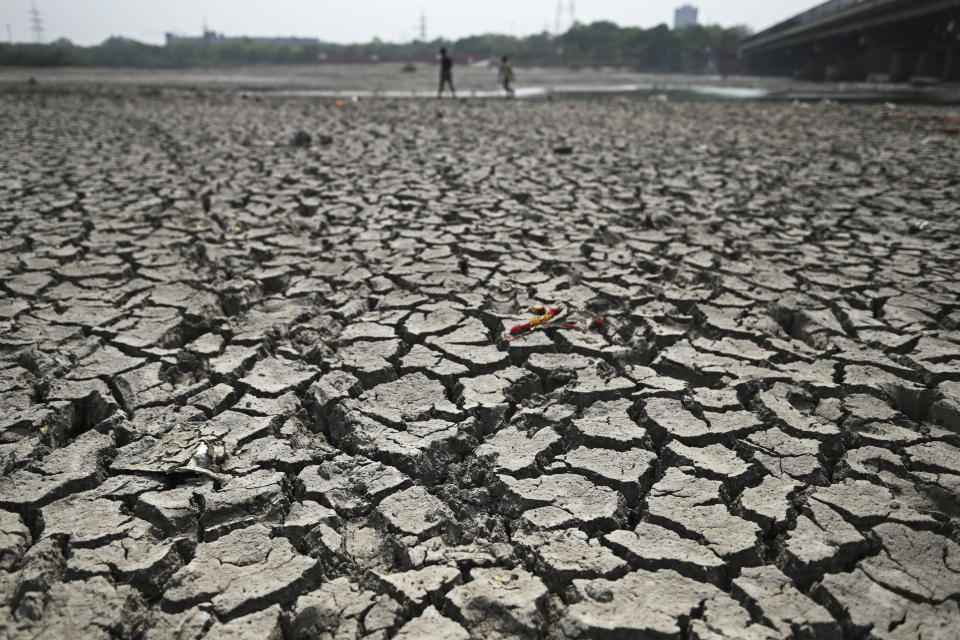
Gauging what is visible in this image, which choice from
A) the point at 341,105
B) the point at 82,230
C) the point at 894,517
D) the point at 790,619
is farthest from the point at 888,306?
the point at 341,105

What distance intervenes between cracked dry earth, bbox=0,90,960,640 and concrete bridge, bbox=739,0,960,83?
21293mm

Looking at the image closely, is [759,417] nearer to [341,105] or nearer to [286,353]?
[286,353]

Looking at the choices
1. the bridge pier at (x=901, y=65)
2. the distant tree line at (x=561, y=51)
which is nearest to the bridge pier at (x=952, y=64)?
the bridge pier at (x=901, y=65)

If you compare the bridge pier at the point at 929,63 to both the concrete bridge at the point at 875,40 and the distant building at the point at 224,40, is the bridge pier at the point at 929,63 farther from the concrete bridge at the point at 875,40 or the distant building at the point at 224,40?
the distant building at the point at 224,40

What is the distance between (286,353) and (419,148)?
5839 mm

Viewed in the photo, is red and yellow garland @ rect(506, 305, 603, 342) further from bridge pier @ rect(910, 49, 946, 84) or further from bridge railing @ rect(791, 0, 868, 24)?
bridge pier @ rect(910, 49, 946, 84)

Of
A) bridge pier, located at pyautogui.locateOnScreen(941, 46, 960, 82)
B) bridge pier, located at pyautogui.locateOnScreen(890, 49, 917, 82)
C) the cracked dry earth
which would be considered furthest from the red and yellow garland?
bridge pier, located at pyautogui.locateOnScreen(890, 49, 917, 82)

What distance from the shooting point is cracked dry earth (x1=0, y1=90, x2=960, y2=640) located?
4.66 ft

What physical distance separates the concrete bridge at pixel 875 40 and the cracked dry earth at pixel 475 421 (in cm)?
2129

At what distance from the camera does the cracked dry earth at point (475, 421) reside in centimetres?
142

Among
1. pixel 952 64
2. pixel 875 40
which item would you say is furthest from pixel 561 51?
pixel 952 64

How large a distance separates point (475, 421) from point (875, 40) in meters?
34.0

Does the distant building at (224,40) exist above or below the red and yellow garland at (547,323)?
above

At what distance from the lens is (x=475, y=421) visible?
2.11 m
